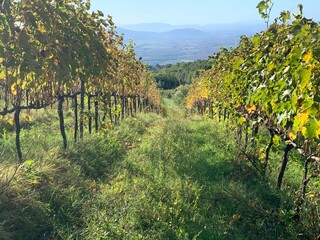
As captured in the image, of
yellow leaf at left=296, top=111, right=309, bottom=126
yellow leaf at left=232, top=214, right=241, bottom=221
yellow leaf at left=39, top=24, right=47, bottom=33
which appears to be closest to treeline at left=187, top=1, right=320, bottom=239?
yellow leaf at left=296, top=111, right=309, bottom=126

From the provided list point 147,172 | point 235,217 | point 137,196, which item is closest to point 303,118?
point 235,217

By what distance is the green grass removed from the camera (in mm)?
4230

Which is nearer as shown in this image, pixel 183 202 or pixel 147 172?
pixel 183 202

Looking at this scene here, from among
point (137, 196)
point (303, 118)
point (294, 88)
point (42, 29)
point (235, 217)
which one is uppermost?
point (42, 29)

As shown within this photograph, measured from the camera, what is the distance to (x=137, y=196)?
4953 mm

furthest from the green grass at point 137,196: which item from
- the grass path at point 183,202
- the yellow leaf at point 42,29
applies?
the yellow leaf at point 42,29

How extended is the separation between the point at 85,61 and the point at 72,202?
2262 mm

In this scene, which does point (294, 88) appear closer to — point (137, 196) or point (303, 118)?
point (303, 118)

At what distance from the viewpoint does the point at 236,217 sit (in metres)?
4.77

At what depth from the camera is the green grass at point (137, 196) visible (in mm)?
4230

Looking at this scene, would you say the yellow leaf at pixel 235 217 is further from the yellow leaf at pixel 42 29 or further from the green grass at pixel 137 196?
the yellow leaf at pixel 42 29

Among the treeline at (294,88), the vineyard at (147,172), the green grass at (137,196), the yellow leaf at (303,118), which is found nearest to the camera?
the yellow leaf at (303,118)

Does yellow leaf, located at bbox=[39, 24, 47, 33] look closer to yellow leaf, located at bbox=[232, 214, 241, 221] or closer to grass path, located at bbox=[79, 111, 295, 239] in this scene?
grass path, located at bbox=[79, 111, 295, 239]

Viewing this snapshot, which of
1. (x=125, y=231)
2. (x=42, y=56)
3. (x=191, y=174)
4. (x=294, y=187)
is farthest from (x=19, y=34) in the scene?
(x=294, y=187)
